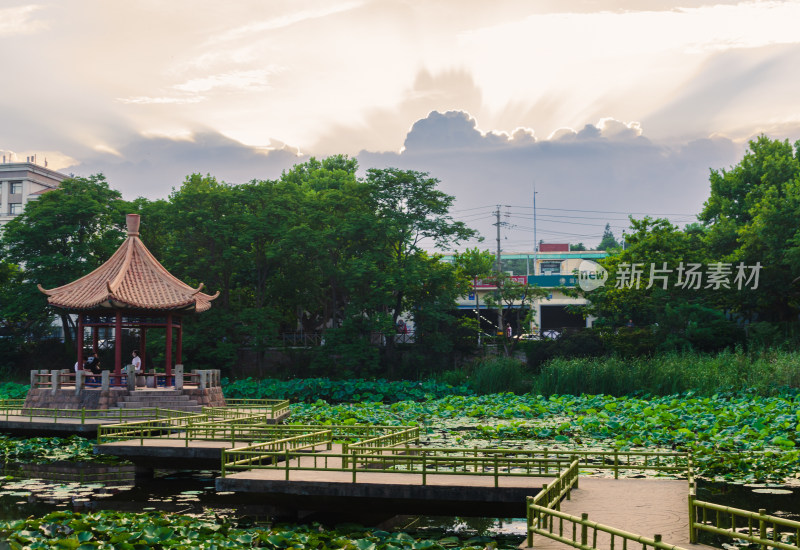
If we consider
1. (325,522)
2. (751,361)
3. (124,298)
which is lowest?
(325,522)

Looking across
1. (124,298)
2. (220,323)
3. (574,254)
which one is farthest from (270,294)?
(574,254)

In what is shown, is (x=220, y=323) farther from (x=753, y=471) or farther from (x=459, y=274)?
(x=753, y=471)

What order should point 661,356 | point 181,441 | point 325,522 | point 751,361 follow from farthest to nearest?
point 661,356 → point 751,361 → point 181,441 → point 325,522

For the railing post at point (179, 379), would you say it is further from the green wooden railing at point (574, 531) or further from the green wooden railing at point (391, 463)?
the green wooden railing at point (574, 531)

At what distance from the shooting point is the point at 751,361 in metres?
35.0

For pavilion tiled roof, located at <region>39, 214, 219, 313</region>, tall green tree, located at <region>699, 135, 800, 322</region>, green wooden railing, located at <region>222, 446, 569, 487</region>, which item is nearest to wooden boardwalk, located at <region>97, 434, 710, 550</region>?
green wooden railing, located at <region>222, 446, 569, 487</region>

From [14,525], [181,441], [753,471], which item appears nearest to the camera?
[14,525]

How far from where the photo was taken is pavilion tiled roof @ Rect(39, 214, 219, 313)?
95.6 ft

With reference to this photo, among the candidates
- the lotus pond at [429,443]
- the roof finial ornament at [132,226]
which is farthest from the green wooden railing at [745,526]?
the roof finial ornament at [132,226]

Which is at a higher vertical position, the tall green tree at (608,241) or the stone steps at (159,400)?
the tall green tree at (608,241)

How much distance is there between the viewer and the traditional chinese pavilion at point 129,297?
2923 centimetres

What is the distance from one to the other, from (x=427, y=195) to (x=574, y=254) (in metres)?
44.9

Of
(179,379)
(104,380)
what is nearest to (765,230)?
(179,379)

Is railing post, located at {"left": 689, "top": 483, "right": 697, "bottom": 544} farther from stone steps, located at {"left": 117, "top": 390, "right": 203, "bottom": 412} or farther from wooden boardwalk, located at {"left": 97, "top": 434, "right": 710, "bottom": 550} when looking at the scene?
stone steps, located at {"left": 117, "top": 390, "right": 203, "bottom": 412}
